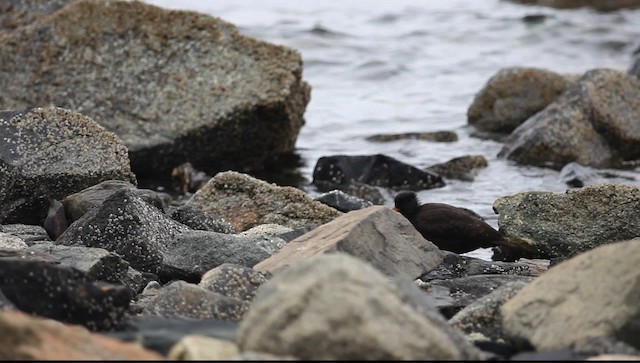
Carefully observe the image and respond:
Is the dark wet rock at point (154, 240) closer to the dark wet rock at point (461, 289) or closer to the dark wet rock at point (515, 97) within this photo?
the dark wet rock at point (461, 289)

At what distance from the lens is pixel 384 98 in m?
14.7

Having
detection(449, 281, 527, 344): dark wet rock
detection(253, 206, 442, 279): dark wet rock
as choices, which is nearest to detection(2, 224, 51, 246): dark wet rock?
detection(253, 206, 442, 279): dark wet rock

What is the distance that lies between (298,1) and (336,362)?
21.6 meters

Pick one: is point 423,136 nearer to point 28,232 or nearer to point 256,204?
point 256,204

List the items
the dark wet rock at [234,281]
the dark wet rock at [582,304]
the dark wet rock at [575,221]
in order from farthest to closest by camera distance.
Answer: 1. the dark wet rock at [575,221]
2. the dark wet rock at [234,281]
3. the dark wet rock at [582,304]

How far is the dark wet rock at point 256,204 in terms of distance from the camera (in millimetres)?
7520

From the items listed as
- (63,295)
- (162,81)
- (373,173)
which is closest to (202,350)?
(63,295)

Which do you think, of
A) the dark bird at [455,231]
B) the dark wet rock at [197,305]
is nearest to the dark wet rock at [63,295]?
the dark wet rock at [197,305]

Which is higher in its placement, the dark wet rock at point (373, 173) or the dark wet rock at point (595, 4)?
the dark wet rock at point (373, 173)

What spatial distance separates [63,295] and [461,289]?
2.03 m

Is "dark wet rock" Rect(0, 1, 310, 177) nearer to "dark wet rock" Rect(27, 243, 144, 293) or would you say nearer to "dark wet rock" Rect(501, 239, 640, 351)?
"dark wet rock" Rect(27, 243, 144, 293)

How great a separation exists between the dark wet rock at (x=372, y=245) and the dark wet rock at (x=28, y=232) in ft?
5.10

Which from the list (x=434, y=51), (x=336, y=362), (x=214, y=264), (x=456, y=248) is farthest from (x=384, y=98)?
(x=336, y=362)

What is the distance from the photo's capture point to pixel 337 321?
10.8 feet
